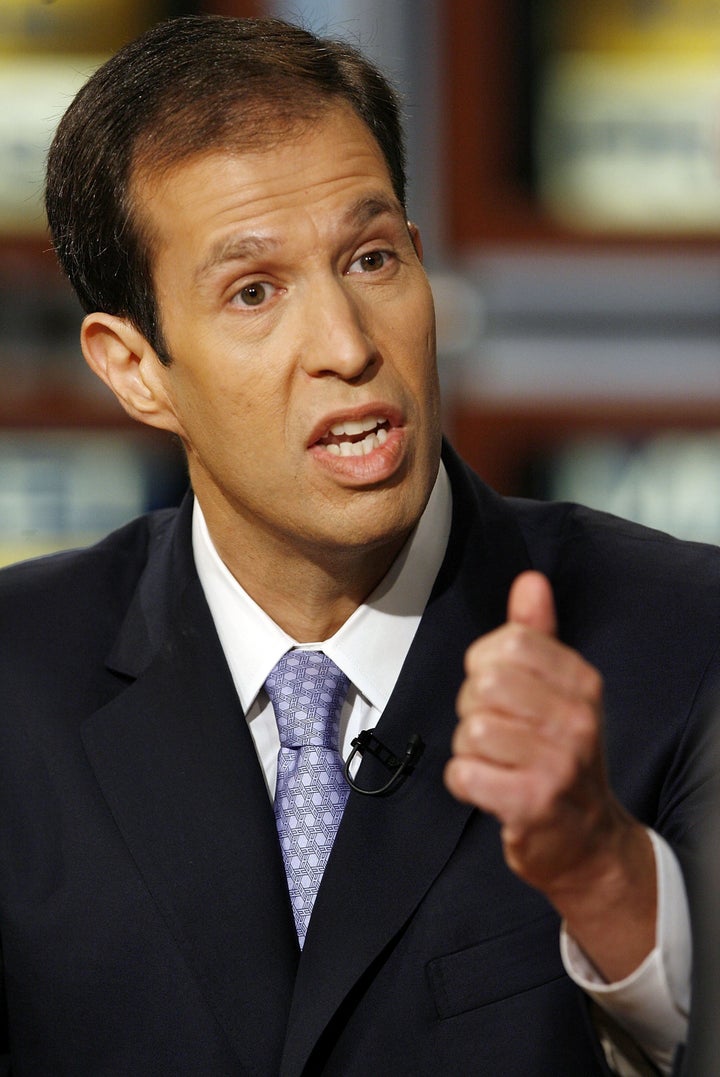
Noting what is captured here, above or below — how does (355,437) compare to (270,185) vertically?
below

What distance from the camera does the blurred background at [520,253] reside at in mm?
2846

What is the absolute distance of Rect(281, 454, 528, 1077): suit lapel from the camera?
137cm

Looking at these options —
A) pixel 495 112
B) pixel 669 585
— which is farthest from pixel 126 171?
pixel 495 112

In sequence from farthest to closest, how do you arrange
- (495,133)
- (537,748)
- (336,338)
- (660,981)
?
(495,133) → (336,338) → (660,981) → (537,748)

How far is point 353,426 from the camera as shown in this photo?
144 cm

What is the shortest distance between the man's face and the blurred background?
1.41 metres

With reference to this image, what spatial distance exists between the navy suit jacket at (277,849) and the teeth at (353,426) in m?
0.21

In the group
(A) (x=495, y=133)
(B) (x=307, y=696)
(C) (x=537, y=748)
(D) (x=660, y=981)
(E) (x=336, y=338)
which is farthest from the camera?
(A) (x=495, y=133)

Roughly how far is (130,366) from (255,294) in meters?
0.25

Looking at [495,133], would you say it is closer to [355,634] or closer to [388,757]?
[355,634]

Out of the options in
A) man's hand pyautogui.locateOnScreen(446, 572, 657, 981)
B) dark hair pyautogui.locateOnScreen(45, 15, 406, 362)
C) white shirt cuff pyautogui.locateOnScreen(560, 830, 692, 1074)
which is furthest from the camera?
dark hair pyautogui.locateOnScreen(45, 15, 406, 362)

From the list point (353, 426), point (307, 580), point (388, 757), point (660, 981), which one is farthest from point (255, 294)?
point (660, 981)

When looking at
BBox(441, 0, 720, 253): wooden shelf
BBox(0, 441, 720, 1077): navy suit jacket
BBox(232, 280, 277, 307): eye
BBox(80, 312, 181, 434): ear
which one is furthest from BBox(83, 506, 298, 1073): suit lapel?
BBox(441, 0, 720, 253): wooden shelf

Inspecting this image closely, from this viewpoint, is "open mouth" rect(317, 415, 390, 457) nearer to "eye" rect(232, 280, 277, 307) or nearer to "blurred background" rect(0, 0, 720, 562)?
"eye" rect(232, 280, 277, 307)
